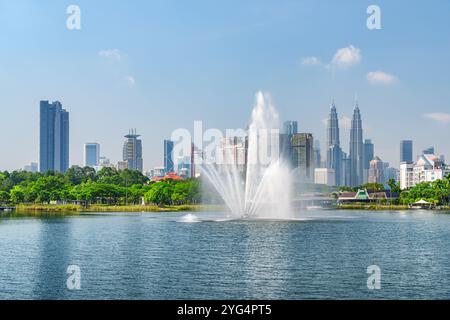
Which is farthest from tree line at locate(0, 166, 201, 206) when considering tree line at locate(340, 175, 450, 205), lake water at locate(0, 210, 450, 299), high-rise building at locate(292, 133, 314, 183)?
lake water at locate(0, 210, 450, 299)

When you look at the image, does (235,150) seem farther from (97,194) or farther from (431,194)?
(431,194)

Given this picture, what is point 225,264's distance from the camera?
3597 cm

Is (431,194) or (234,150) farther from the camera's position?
(431,194)

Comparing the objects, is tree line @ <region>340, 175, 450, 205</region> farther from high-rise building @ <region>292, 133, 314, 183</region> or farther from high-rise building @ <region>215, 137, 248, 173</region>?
high-rise building @ <region>215, 137, 248, 173</region>

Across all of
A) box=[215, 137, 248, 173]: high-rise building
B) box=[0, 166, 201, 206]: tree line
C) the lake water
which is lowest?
the lake water

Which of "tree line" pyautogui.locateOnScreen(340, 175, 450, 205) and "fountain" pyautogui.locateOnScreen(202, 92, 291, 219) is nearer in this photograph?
"fountain" pyautogui.locateOnScreen(202, 92, 291, 219)

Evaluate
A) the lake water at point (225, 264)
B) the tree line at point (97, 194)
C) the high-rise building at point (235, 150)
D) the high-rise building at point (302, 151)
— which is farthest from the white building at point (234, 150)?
the high-rise building at point (302, 151)

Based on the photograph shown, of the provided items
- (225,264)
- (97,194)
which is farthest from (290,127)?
(225,264)

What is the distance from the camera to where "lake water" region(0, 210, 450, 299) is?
28.5 metres

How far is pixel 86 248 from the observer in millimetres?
44875

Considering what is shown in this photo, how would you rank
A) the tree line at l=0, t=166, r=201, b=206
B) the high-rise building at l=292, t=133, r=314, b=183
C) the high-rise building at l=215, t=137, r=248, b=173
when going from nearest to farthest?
the high-rise building at l=215, t=137, r=248, b=173
the tree line at l=0, t=166, r=201, b=206
the high-rise building at l=292, t=133, r=314, b=183

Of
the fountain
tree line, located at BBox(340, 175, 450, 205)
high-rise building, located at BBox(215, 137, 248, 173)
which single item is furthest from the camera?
tree line, located at BBox(340, 175, 450, 205)
